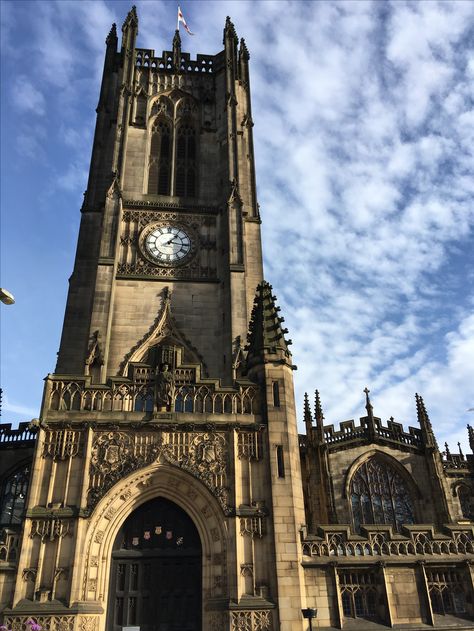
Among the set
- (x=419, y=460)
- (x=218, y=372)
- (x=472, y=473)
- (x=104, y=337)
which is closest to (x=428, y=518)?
(x=419, y=460)

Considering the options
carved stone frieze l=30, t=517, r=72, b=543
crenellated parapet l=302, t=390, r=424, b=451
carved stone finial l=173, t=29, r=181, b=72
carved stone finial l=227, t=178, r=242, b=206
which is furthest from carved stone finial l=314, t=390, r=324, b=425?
carved stone finial l=173, t=29, r=181, b=72

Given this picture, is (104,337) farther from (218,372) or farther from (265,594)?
(265,594)

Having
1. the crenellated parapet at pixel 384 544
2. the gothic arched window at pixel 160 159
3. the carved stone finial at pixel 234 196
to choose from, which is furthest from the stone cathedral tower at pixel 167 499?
the gothic arched window at pixel 160 159

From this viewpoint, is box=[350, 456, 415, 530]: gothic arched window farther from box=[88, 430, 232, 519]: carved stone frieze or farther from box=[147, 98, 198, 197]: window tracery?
box=[147, 98, 198, 197]: window tracery

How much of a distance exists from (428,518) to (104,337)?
61.5 ft

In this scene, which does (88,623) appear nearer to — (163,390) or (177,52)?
(163,390)

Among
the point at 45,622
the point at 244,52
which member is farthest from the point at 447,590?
the point at 244,52

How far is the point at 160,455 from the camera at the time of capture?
1608 centimetres

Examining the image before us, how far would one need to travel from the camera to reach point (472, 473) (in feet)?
107

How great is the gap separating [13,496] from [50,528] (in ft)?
43.6

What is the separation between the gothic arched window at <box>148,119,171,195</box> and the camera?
33.8 meters

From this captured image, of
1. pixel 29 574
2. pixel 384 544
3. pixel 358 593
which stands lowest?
pixel 358 593

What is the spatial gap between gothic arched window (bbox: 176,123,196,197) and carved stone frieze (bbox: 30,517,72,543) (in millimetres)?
22693

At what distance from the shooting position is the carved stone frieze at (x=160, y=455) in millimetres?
15672
